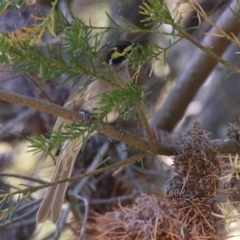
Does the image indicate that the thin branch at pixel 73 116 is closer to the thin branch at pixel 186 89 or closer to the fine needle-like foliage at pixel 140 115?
the fine needle-like foliage at pixel 140 115

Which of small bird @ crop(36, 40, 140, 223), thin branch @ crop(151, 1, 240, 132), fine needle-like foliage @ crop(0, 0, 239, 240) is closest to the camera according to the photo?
fine needle-like foliage @ crop(0, 0, 239, 240)

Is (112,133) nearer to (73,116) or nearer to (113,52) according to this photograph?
(73,116)

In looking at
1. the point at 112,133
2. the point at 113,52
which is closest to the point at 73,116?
the point at 112,133

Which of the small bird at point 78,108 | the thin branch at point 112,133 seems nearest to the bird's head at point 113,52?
the small bird at point 78,108

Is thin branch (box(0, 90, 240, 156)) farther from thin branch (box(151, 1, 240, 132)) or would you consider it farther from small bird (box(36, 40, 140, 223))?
thin branch (box(151, 1, 240, 132))

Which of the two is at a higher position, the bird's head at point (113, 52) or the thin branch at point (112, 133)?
the bird's head at point (113, 52)

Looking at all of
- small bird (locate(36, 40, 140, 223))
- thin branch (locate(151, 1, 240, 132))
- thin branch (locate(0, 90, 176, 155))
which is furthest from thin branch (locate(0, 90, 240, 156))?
thin branch (locate(151, 1, 240, 132))

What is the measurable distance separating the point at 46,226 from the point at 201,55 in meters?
0.69

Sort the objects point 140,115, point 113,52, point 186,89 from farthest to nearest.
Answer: point 186,89 < point 113,52 < point 140,115

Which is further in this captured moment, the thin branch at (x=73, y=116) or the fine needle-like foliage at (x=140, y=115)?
Result: the thin branch at (x=73, y=116)

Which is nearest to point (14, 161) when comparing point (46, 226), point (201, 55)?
point (46, 226)

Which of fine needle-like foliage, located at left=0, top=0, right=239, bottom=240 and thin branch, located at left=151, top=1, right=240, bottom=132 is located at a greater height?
thin branch, located at left=151, top=1, right=240, bottom=132

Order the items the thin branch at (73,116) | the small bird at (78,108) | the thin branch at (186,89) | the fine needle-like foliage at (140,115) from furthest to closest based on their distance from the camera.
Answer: the thin branch at (186,89)
the small bird at (78,108)
the thin branch at (73,116)
the fine needle-like foliage at (140,115)

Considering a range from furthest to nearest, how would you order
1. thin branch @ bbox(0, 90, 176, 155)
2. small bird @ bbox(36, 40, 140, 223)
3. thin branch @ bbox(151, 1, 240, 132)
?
1. thin branch @ bbox(151, 1, 240, 132)
2. small bird @ bbox(36, 40, 140, 223)
3. thin branch @ bbox(0, 90, 176, 155)
